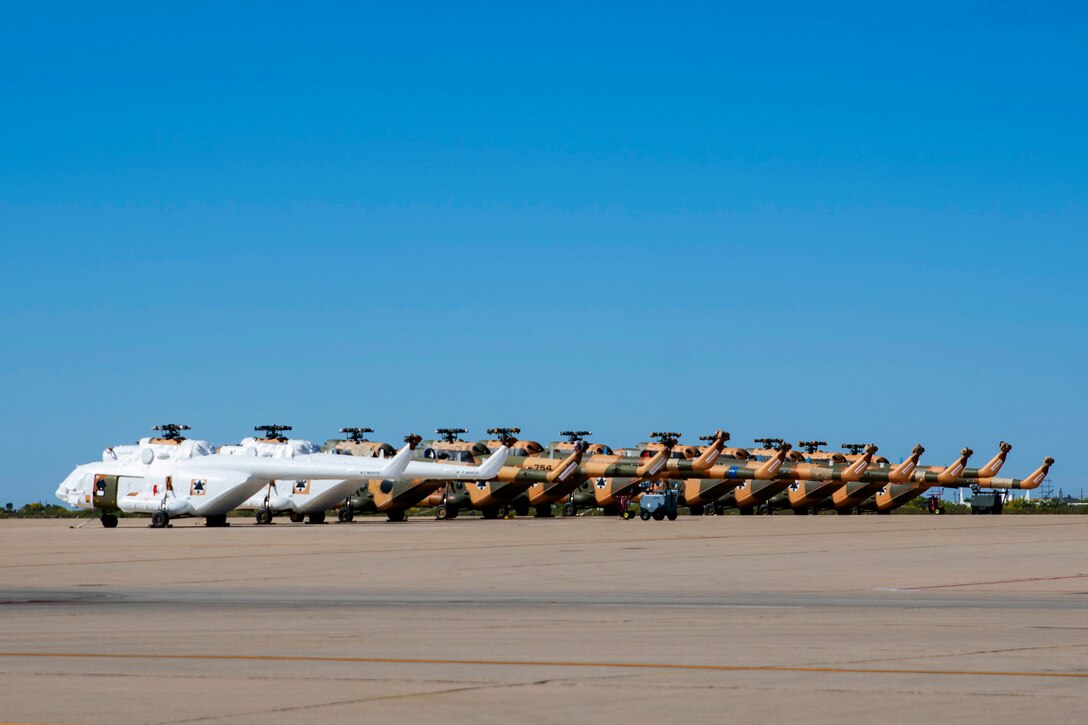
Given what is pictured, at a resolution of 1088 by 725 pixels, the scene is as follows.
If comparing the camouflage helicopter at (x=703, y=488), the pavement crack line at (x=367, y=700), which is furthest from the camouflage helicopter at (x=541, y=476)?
the pavement crack line at (x=367, y=700)

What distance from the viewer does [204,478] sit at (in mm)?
54094

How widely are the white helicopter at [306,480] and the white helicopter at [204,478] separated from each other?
6.97 feet

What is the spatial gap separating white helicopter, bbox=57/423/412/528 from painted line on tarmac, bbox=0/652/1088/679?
38.9 meters

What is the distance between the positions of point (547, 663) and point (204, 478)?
43.8 metres

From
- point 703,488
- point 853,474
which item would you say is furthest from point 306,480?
point 853,474

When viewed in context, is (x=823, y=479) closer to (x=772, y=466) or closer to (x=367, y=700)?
(x=772, y=466)

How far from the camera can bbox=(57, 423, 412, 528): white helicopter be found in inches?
2117

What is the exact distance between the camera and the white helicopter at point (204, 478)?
53781 millimetres

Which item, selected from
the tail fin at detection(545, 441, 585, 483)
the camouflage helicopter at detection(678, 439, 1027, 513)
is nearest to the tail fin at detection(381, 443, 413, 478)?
the tail fin at detection(545, 441, 585, 483)

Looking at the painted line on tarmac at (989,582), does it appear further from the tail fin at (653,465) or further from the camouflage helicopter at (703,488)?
the camouflage helicopter at (703,488)

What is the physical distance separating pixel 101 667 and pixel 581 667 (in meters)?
4.02

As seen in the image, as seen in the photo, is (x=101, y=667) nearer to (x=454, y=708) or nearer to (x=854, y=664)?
(x=454, y=708)

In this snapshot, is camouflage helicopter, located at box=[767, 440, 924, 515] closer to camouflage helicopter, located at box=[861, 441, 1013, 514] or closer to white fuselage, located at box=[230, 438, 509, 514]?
camouflage helicopter, located at box=[861, 441, 1013, 514]

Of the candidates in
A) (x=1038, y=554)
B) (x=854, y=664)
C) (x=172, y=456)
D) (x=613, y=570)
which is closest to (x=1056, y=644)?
(x=854, y=664)
